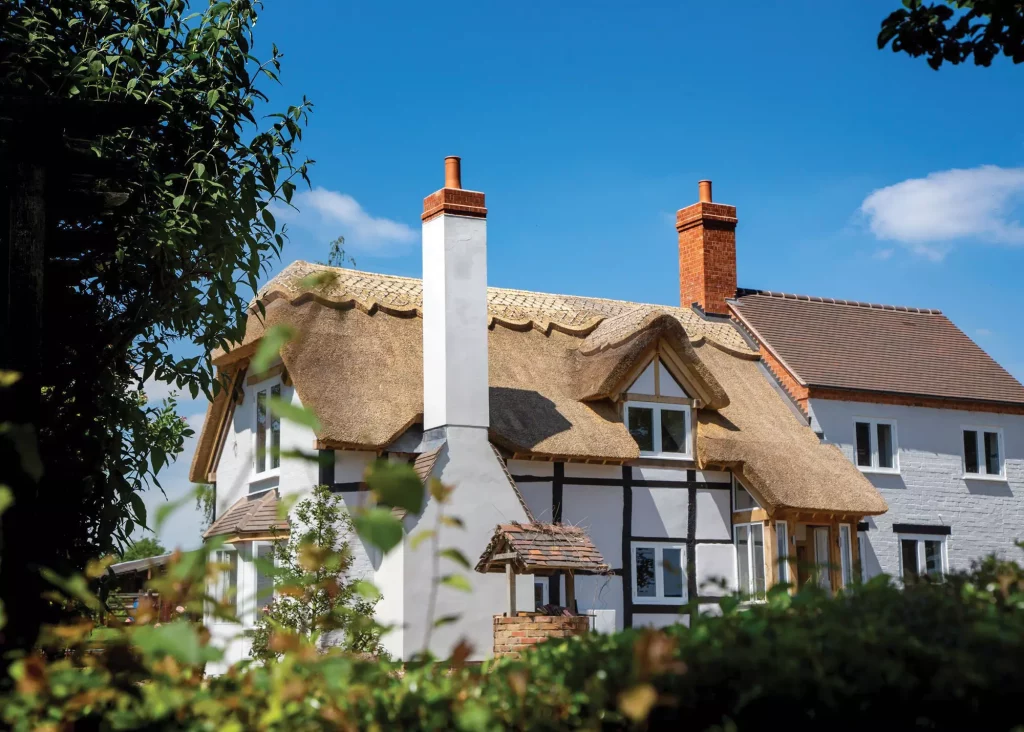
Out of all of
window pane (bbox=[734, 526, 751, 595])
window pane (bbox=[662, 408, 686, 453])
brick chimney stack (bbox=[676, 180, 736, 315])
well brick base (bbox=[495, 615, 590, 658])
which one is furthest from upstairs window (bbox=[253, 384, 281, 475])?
brick chimney stack (bbox=[676, 180, 736, 315])

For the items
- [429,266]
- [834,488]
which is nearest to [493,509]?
[429,266]

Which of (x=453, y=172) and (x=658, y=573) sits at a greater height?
(x=453, y=172)

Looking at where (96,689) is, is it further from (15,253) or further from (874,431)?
(874,431)

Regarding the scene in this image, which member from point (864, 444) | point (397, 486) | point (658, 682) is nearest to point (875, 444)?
point (864, 444)

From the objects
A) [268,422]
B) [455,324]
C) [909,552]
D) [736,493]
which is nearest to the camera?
[455,324]

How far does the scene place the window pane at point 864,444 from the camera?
24.9m

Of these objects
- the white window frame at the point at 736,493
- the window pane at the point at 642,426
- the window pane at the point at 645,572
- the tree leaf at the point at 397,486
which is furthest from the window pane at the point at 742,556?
the tree leaf at the point at 397,486

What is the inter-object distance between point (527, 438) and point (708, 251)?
29.6 ft

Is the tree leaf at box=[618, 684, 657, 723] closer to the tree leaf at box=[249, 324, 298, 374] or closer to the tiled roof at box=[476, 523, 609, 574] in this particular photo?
the tree leaf at box=[249, 324, 298, 374]

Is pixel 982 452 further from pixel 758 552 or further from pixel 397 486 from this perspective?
pixel 397 486

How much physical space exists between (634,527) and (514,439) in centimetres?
305

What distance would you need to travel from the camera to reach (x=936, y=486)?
1000 inches

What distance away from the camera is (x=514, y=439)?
1997 centimetres

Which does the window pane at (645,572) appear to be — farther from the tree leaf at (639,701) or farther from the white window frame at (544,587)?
the tree leaf at (639,701)
